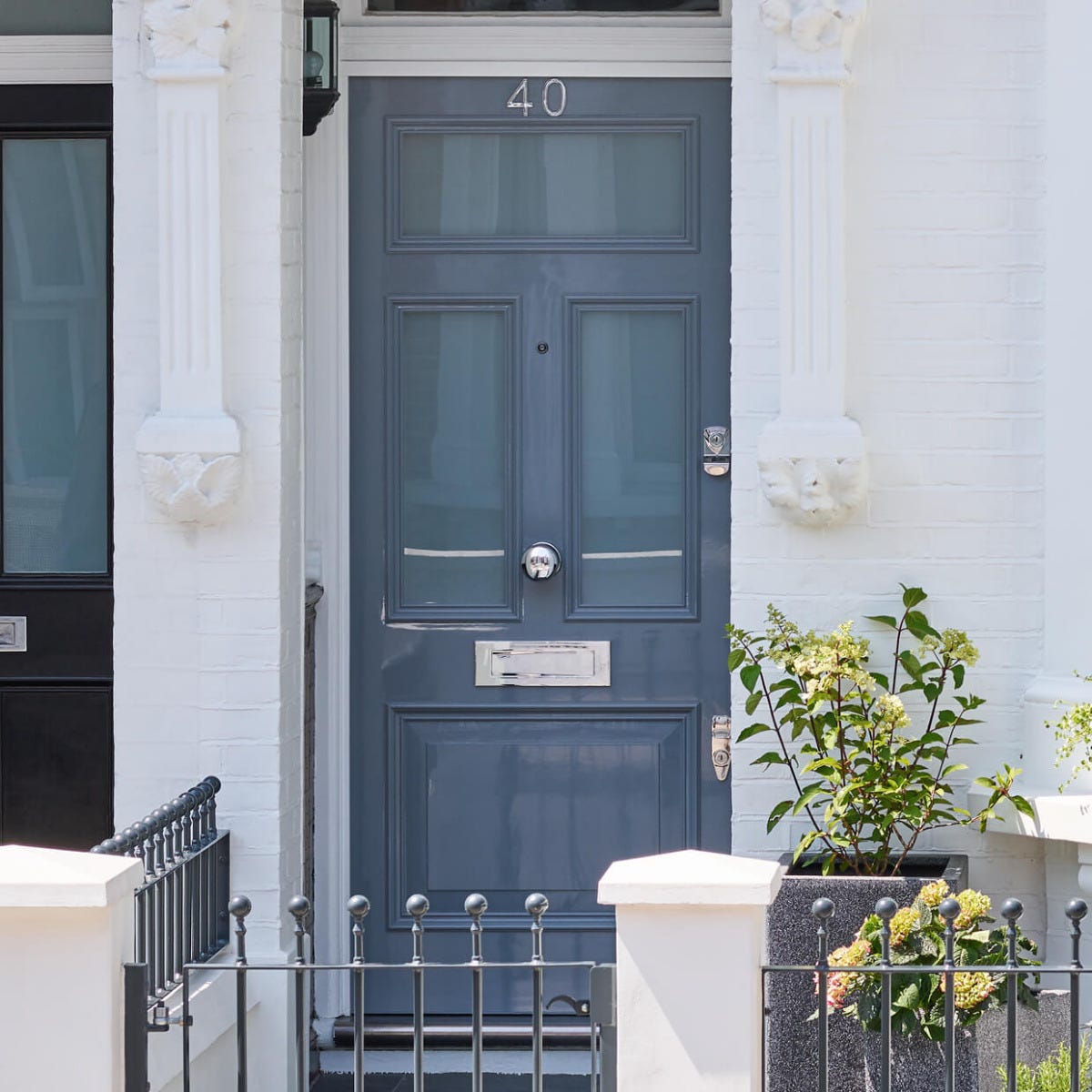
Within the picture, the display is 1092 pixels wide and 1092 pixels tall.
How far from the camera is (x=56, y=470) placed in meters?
5.67

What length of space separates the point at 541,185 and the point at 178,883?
7.45 feet

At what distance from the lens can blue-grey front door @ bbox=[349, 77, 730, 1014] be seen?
17.7 feet

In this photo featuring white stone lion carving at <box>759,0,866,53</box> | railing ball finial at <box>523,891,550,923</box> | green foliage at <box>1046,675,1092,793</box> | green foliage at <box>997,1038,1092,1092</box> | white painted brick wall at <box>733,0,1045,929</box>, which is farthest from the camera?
white painted brick wall at <box>733,0,1045,929</box>

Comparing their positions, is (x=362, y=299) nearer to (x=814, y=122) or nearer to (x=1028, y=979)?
(x=814, y=122)

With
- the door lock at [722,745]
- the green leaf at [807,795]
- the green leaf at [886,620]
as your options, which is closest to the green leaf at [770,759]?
the green leaf at [807,795]

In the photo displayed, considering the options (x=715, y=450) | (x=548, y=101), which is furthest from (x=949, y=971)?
(x=548, y=101)

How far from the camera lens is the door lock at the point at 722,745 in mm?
5379

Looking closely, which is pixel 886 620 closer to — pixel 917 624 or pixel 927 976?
pixel 917 624

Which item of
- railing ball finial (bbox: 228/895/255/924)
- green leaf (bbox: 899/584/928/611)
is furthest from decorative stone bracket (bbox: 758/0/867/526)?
railing ball finial (bbox: 228/895/255/924)

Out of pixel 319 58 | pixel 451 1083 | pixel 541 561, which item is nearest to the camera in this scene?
pixel 451 1083

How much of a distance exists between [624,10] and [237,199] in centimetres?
133

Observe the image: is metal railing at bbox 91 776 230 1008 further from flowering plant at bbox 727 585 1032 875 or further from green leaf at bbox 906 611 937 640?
green leaf at bbox 906 611 937 640

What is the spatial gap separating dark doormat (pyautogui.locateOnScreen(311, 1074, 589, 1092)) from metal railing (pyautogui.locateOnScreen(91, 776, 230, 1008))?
613 millimetres

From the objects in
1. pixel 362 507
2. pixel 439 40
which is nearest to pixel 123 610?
pixel 362 507
